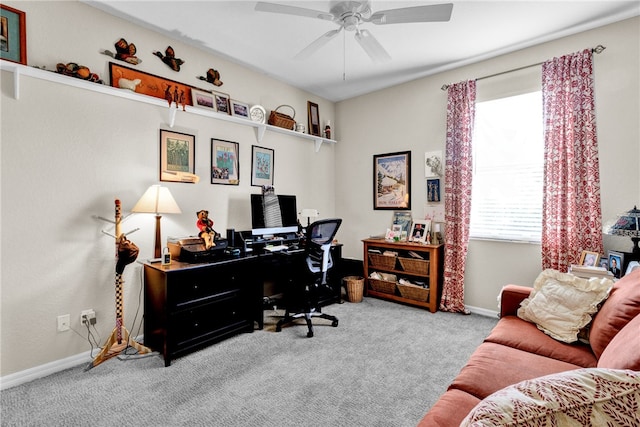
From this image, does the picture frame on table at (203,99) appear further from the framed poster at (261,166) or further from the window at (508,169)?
the window at (508,169)

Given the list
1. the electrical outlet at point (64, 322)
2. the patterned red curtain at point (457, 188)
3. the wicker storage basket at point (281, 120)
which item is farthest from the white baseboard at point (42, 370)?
the patterned red curtain at point (457, 188)

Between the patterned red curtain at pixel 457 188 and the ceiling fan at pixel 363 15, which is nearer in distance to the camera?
the ceiling fan at pixel 363 15

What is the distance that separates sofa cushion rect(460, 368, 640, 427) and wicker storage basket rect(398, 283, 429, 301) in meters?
3.01

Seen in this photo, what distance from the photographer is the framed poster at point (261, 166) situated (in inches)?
145

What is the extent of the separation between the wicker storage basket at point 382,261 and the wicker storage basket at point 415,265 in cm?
13

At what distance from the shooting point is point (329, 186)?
477cm

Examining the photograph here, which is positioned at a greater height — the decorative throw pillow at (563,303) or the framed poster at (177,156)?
the framed poster at (177,156)

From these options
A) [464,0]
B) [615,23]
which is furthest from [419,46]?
[615,23]

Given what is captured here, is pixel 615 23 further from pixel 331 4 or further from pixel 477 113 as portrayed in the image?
pixel 331 4

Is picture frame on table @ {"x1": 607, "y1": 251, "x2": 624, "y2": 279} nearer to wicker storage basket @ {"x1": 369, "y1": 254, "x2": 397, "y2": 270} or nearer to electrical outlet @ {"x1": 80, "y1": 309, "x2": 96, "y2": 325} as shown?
wicker storage basket @ {"x1": 369, "y1": 254, "x2": 397, "y2": 270}

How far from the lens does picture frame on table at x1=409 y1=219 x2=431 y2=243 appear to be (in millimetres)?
3750

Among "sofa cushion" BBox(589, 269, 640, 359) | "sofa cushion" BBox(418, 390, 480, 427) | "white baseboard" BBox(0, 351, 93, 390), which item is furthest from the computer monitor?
"sofa cushion" BBox(589, 269, 640, 359)

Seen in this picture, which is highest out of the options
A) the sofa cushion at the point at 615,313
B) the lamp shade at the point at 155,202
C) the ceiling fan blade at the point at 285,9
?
the ceiling fan blade at the point at 285,9

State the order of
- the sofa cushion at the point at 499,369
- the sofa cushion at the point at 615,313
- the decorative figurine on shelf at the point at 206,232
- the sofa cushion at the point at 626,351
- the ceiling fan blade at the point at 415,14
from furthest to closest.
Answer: the decorative figurine on shelf at the point at 206,232 → the ceiling fan blade at the point at 415,14 → the sofa cushion at the point at 615,313 → the sofa cushion at the point at 499,369 → the sofa cushion at the point at 626,351
